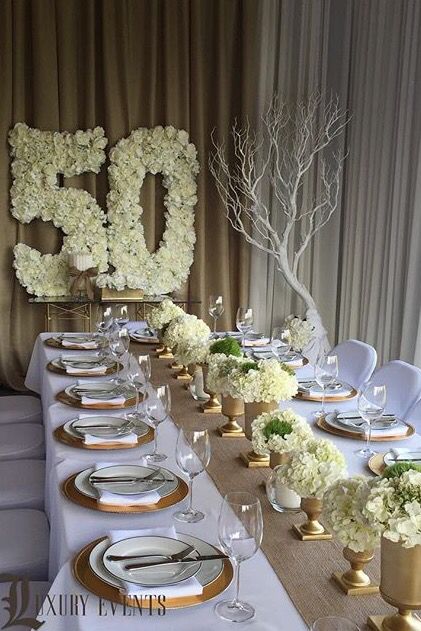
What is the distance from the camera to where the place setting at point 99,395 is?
7.88 feet

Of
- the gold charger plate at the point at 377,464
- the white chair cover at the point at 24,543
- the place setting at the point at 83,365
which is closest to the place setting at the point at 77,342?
the place setting at the point at 83,365

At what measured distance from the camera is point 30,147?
4.93m

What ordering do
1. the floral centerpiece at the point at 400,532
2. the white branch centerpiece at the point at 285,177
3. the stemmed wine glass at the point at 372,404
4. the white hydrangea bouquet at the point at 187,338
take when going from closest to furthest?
1. the floral centerpiece at the point at 400,532
2. the stemmed wine glass at the point at 372,404
3. the white hydrangea bouquet at the point at 187,338
4. the white branch centerpiece at the point at 285,177

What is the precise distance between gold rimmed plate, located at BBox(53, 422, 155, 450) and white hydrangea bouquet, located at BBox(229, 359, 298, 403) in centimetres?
29

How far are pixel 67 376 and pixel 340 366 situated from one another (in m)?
1.23

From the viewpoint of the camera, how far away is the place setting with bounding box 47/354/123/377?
284 cm

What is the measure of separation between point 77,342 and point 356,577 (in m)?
2.28

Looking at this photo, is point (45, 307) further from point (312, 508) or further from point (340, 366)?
point (312, 508)

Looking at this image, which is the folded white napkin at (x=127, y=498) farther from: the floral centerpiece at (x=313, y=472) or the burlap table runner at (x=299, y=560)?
the floral centerpiece at (x=313, y=472)

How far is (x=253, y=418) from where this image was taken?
1.99 m

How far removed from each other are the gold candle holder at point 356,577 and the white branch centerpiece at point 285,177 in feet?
11.9

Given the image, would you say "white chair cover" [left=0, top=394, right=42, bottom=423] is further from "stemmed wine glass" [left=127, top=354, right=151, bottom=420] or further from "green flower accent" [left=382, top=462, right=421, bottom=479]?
"green flower accent" [left=382, top=462, right=421, bottom=479]

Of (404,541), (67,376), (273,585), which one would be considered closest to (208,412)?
(67,376)

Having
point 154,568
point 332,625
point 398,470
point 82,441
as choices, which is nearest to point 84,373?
point 82,441
